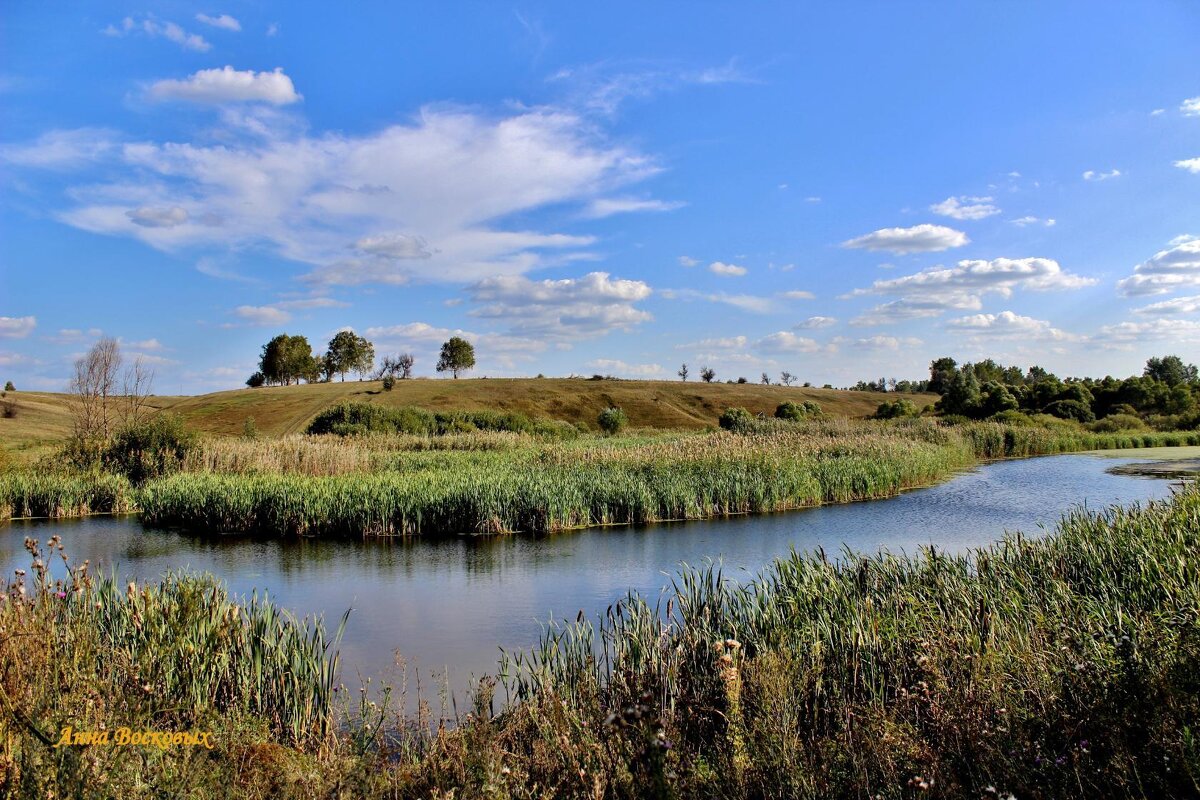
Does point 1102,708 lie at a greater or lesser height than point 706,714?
greater

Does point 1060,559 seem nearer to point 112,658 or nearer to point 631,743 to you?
point 631,743

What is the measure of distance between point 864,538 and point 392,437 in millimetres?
24597

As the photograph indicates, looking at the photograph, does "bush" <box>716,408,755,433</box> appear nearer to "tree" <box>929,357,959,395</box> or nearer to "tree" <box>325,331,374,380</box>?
"tree" <box>929,357,959,395</box>

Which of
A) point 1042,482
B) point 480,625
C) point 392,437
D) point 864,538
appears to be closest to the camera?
point 480,625

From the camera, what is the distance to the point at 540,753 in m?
4.25

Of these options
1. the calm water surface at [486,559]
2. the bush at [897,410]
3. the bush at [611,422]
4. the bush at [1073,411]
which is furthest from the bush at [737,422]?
the calm water surface at [486,559]

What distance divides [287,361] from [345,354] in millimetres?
6840

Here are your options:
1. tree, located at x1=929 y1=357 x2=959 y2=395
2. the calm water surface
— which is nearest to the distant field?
tree, located at x1=929 y1=357 x2=959 y2=395

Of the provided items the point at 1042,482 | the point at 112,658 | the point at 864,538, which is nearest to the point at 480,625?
the point at 112,658

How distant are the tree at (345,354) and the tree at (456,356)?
30.5 feet

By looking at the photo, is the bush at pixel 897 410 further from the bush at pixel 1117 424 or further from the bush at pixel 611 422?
the bush at pixel 611 422

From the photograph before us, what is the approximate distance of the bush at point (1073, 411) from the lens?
47.5 metres

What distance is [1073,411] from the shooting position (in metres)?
47.8

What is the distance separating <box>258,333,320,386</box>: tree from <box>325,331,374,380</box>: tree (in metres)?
2.39
